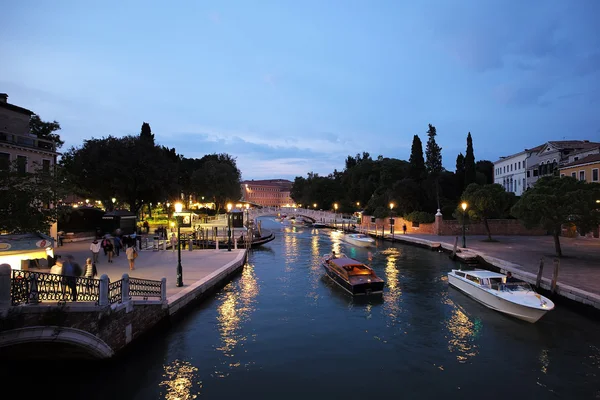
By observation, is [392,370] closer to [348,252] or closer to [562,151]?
[348,252]

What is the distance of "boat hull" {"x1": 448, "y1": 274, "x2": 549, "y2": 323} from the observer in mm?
15734

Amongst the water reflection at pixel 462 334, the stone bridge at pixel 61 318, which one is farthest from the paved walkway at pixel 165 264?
the water reflection at pixel 462 334

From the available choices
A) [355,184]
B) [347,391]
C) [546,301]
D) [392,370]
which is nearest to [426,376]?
[392,370]

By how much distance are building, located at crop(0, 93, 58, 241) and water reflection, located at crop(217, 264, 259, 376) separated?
50.2 ft

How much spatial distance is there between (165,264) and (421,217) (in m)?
36.1

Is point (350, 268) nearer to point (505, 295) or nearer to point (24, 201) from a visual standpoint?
point (505, 295)

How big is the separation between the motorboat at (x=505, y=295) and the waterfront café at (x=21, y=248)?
764 inches

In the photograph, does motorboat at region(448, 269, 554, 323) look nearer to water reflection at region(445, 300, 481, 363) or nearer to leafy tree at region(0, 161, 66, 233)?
water reflection at region(445, 300, 481, 363)

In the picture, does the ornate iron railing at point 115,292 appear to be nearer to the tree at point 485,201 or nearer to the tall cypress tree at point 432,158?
the tree at point 485,201

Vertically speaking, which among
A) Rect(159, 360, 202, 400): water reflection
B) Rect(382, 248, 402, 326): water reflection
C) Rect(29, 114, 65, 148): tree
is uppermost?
Rect(29, 114, 65, 148): tree

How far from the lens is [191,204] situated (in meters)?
89.6

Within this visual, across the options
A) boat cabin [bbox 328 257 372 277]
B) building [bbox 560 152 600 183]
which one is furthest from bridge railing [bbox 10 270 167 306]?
building [bbox 560 152 600 183]

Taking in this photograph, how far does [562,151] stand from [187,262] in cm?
5463

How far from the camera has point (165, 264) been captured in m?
23.4
